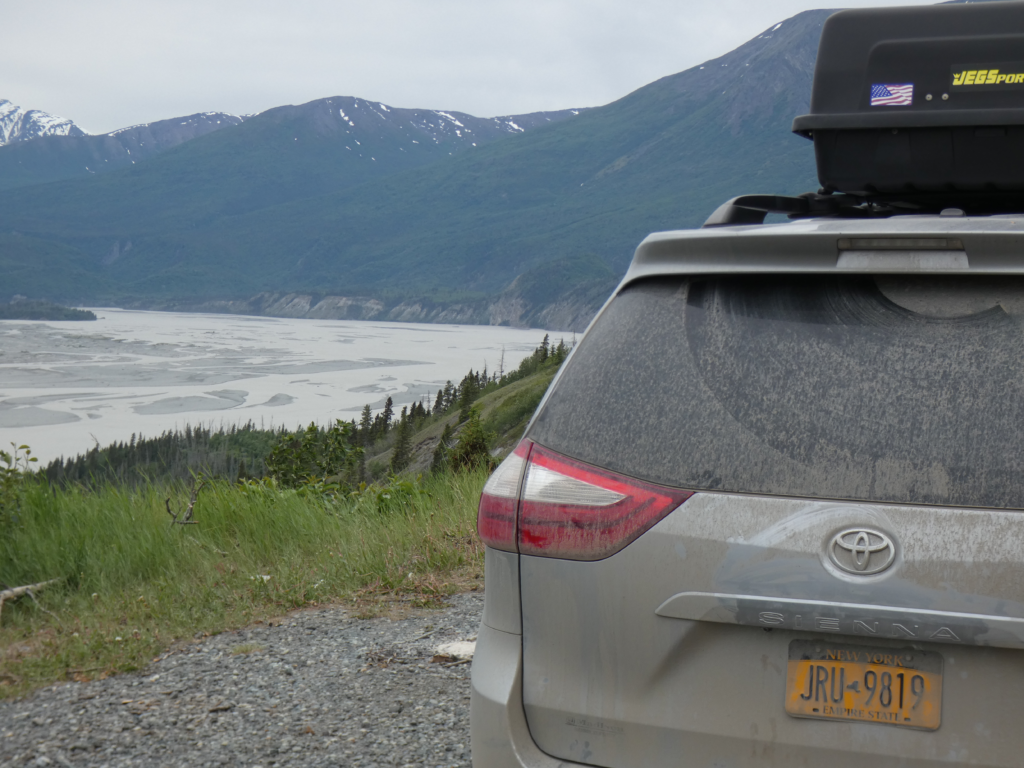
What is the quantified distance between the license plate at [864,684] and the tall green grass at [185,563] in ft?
10.0

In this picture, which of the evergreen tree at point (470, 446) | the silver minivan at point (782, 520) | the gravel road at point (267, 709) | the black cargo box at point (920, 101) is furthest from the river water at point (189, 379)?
the silver minivan at point (782, 520)

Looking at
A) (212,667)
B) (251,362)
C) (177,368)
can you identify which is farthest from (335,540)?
(251,362)

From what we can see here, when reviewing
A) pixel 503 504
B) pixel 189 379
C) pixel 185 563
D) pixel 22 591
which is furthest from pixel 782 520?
pixel 189 379

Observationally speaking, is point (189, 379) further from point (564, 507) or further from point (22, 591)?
point (564, 507)

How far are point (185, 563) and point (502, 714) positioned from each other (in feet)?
12.8

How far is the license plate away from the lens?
66.7 inches

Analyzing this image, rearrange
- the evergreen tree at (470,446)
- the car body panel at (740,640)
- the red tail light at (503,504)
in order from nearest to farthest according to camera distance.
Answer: the car body panel at (740,640) → the red tail light at (503,504) → the evergreen tree at (470,446)

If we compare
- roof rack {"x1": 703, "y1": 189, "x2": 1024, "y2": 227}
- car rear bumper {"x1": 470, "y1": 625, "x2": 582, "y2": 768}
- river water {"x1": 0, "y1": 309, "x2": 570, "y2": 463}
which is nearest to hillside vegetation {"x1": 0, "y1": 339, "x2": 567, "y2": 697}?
car rear bumper {"x1": 470, "y1": 625, "x2": 582, "y2": 768}

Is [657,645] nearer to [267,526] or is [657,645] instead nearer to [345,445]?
[267,526]

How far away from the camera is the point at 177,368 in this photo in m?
70.1

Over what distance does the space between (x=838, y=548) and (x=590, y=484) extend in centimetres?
48

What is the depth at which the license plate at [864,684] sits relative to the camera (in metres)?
1.70

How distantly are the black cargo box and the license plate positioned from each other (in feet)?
7.19

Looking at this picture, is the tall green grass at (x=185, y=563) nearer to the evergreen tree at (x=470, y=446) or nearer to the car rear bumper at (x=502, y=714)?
the car rear bumper at (x=502, y=714)
